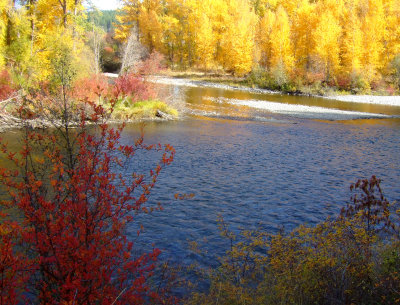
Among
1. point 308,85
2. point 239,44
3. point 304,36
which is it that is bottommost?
point 308,85

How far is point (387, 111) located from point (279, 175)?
77.5ft

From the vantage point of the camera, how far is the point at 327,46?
1857 inches

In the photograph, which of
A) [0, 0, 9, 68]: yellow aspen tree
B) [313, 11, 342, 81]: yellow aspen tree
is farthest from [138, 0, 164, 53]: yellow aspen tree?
[0, 0, 9, 68]: yellow aspen tree

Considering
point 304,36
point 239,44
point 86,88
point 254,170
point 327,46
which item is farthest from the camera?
point 239,44

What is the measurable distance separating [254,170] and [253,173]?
0.40 m

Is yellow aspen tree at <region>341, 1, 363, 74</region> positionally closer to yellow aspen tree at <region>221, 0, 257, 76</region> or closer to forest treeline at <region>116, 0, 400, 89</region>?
forest treeline at <region>116, 0, 400, 89</region>

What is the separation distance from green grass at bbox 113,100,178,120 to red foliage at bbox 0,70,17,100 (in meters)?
5.89

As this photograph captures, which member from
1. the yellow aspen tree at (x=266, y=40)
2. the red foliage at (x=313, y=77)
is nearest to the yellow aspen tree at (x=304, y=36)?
the red foliage at (x=313, y=77)

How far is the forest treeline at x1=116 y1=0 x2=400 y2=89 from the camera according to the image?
46812 millimetres

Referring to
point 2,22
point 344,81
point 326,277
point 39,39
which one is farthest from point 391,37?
point 326,277

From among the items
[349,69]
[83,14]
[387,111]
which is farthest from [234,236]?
[349,69]

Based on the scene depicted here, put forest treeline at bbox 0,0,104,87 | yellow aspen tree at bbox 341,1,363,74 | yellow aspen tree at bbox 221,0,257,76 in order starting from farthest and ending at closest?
yellow aspen tree at bbox 221,0,257,76 → yellow aspen tree at bbox 341,1,363,74 → forest treeline at bbox 0,0,104,87

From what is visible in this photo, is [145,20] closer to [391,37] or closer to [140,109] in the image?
[391,37]

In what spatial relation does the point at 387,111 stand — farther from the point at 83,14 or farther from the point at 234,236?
the point at 234,236
